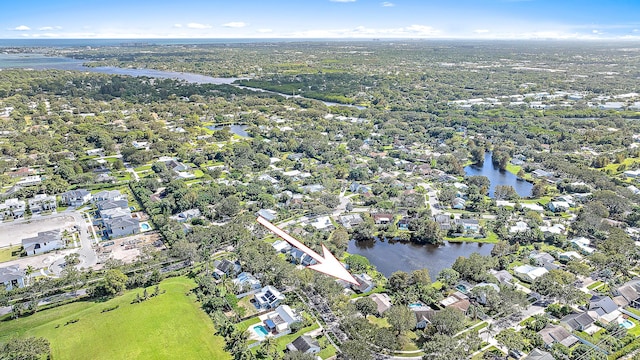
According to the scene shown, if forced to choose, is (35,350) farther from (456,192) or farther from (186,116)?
(186,116)

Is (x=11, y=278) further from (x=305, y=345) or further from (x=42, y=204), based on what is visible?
(x=305, y=345)

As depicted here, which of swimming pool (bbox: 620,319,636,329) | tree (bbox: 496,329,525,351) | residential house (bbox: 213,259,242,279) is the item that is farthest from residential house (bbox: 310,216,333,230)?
swimming pool (bbox: 620,319,636,329)

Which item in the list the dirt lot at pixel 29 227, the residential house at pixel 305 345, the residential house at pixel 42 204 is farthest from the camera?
the residential house at pixel 42 204

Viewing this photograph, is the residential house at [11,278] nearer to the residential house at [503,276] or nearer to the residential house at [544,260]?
the residential house at [503,276]

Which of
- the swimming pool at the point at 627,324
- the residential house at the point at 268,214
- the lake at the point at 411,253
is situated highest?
the residential house at the point at 268,214

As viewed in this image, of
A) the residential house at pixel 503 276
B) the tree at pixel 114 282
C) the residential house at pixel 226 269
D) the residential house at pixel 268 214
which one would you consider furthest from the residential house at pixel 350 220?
the tree at pixel 114 282

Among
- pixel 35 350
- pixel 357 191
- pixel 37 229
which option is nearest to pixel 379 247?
pixel 357 191

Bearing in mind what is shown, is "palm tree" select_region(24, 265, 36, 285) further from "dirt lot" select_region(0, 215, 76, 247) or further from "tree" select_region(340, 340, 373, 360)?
"tree" select_region(340, 340, 373, 360)

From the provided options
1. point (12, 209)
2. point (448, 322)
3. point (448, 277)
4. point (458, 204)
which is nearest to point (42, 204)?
point (12, 209)
